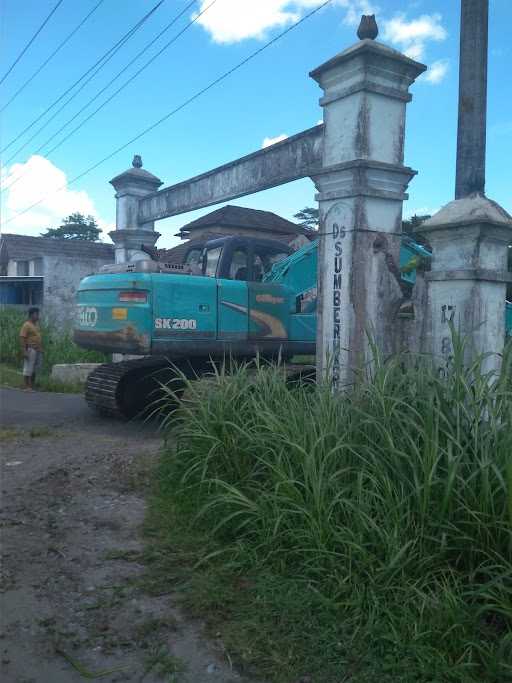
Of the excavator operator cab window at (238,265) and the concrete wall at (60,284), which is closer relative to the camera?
the excavator operator cab window at (238,265)

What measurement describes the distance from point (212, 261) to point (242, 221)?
22.5 m

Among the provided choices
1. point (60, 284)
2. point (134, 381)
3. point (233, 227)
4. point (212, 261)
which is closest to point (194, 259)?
point (212, 261)

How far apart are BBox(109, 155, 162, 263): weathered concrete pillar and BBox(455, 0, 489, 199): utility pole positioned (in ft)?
26.8

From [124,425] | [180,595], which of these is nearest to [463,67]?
[180,595]

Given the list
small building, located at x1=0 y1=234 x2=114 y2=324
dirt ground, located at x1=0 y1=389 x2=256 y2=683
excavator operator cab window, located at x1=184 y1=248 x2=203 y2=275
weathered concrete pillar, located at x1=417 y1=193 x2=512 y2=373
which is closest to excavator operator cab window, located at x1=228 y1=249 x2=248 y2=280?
excavator operator cab window, located at x1=184 y1=248 x2=203 y2=275

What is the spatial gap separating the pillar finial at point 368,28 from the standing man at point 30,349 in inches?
318

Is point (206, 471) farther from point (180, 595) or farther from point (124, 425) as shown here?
point (124, 425)

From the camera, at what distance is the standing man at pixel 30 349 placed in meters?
11.7

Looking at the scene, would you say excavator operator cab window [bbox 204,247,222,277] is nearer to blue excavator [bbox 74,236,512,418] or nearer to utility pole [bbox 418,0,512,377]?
blue excavator [bbox 74,236,512,418]

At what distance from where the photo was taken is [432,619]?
110 inches

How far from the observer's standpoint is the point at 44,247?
28.6 metres

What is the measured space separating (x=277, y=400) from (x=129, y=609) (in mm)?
1910

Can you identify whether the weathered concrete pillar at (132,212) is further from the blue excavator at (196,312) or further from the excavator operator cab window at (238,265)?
the excavator operator cab window at (238,265)

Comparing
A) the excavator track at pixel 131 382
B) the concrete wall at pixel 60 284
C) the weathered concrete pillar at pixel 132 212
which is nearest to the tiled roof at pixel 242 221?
the concrete wall at pixel 60 284
